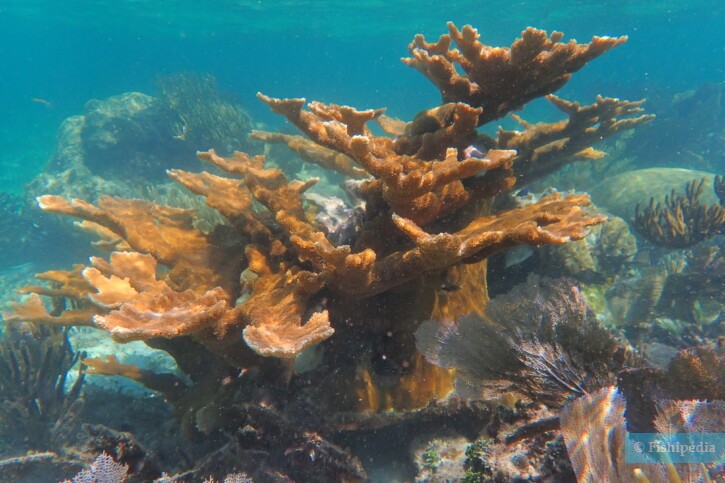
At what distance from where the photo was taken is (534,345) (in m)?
2.29

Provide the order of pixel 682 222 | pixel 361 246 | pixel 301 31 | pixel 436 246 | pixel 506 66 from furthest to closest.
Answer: pixel 301 31
pixel 682 222
pixel 506 66
pixel 361 246
pixel 436 246

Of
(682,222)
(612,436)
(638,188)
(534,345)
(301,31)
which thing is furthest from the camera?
(301,31)

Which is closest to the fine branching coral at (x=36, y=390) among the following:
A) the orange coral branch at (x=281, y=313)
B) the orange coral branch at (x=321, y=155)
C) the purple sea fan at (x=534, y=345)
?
the orange coral branch at (x=281, y=313)

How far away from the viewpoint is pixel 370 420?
2.72m

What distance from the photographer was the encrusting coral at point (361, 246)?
216 cm

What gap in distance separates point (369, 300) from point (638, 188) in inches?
451

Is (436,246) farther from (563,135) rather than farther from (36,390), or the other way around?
(36,390)

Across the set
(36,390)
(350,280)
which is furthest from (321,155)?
(36,390)

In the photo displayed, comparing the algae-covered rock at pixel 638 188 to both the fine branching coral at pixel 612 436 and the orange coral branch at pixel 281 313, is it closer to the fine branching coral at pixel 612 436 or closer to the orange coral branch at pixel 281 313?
the fine branching coral at pixel 612 436

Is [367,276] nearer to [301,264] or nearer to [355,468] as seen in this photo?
[301,264]


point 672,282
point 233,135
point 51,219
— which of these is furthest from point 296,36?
point 672,282

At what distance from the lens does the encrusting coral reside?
7.08ft

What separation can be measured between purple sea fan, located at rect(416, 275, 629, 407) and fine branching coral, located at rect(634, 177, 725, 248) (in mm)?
6370

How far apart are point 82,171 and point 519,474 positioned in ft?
57.0
